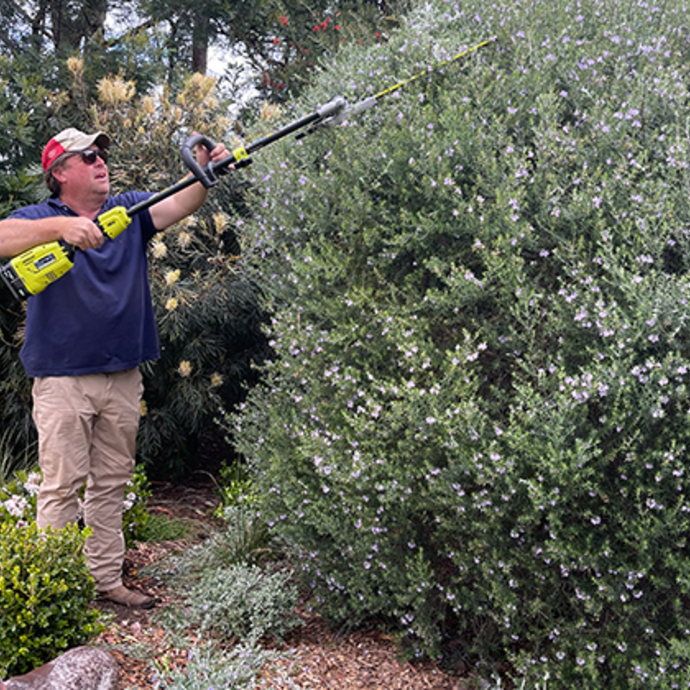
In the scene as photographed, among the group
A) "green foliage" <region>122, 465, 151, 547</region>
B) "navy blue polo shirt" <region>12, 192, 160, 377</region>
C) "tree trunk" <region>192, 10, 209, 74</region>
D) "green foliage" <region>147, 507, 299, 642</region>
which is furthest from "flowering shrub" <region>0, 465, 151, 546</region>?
"tree trunk" <region>192, 10, 209, 74</region>

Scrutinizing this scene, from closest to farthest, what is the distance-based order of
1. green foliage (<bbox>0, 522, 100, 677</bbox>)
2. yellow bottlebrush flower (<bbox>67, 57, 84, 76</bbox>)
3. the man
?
green foliage (<bbox>0, 522, 100, 677</bbox>) → the man → yellow bottlebrush flower (<bbox>67, 57, 84, 76</bbox>)

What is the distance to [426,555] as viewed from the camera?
3363mm

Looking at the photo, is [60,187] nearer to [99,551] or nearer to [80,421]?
[80,421]

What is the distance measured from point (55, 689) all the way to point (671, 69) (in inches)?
136

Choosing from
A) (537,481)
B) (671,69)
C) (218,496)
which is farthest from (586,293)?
(218,496)

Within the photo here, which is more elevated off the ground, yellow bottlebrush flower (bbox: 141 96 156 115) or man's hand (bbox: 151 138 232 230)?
yellow bottlebrush flower (bbox: 141 96 156 115)

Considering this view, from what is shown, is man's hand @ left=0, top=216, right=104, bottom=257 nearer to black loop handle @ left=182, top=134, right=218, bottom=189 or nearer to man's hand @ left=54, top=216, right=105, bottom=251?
man's hand @ left=54, top=216, right=105, bottom=251

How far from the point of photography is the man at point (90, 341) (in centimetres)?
363

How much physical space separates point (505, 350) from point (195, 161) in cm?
160

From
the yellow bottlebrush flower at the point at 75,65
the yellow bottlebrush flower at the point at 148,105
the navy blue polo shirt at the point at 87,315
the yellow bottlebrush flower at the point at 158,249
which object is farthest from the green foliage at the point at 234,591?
the yellow bottlebrush flower at the point at 75,65

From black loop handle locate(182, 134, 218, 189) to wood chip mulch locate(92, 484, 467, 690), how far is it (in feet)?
6.45

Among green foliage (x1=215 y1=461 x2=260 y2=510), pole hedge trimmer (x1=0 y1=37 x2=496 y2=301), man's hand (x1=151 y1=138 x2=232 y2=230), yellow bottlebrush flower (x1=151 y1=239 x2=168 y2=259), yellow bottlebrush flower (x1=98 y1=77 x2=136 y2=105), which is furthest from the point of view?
yellow bottlebrush flower (x1=98 y1=77 x2=136 y2=105)

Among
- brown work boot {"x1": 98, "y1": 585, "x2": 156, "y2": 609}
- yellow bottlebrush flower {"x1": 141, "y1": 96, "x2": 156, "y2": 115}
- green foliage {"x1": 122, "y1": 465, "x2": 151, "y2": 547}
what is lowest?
brown work boot {"x1": 98, "y1": 585, "x2": 156, "y2": 609}

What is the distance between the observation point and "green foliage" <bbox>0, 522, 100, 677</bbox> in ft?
9.73
